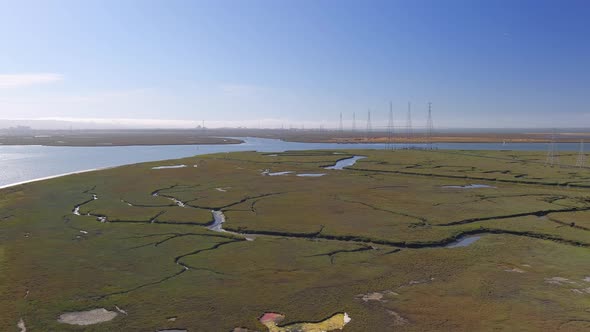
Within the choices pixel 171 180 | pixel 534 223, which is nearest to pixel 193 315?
pixel 534 223

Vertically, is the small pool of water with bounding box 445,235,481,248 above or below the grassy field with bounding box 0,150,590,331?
below

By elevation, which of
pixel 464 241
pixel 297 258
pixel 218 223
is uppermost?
pixel 218 223

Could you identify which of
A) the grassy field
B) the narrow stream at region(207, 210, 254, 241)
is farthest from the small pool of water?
the narrow stream at region(207, 210, 254, 241)

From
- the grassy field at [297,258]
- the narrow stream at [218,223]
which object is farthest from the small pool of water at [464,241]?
the narrow stream at [218,223]

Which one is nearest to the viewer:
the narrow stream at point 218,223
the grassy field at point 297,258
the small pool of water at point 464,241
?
the grassy field at point 297,258

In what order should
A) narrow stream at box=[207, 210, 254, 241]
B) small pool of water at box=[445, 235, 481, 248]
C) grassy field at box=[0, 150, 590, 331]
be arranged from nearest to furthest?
grassy field at box=[0, 150, 590, 331]
small pool of water at box=[445, 235, 481, 248]
narrow stream at box=[207, 210, 254, 241]

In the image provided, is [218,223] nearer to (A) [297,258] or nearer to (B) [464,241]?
(A) [297,258]

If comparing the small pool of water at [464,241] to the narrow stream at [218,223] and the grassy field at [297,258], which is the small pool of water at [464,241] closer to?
the grassy field at [297,258]

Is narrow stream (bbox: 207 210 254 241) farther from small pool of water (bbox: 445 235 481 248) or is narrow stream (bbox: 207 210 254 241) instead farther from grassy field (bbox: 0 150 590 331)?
small pool of water (bbox: 445 235 481 248)

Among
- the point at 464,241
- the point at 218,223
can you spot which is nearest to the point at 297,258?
the point at 218,223

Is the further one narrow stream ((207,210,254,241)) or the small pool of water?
narrow stream ((207,210,254,241))
